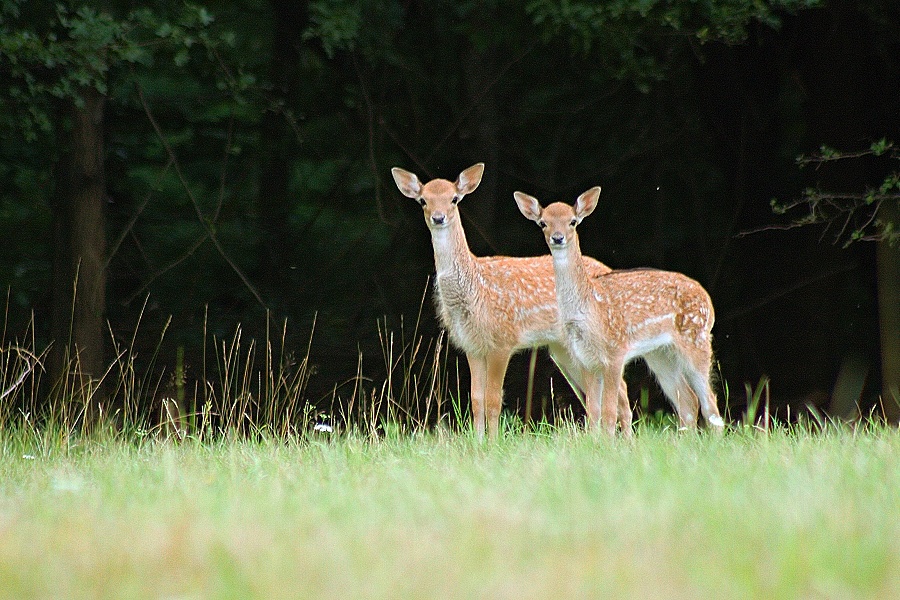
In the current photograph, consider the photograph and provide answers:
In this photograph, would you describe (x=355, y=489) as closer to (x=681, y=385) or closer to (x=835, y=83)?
(x=681, y=385)

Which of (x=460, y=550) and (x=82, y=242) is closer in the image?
(x=460, y=550)

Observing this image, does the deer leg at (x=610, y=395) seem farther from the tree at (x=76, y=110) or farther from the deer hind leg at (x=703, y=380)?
the tree at (x=76, y=110)

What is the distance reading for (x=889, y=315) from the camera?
322 inches

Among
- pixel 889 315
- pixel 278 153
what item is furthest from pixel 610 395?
pixel 278 153

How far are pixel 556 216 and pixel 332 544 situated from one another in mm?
3621

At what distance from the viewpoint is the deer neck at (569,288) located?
6.67 m

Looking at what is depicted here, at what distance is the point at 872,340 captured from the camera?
9.05 metres

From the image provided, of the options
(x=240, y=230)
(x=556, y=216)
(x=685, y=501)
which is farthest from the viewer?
(x=240, y=230)

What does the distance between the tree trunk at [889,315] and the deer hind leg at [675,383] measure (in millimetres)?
1530

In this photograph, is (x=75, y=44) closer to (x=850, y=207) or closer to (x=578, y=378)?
(x=578, y=378)

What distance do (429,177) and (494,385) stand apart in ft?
8.18

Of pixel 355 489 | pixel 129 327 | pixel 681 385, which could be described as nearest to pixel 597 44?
pixel 681 385

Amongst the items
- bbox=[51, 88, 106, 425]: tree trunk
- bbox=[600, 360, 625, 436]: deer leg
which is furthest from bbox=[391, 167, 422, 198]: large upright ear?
bbox=[51, 88, 106, 425]: tree trunk

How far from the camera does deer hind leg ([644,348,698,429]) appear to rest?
7156mm
